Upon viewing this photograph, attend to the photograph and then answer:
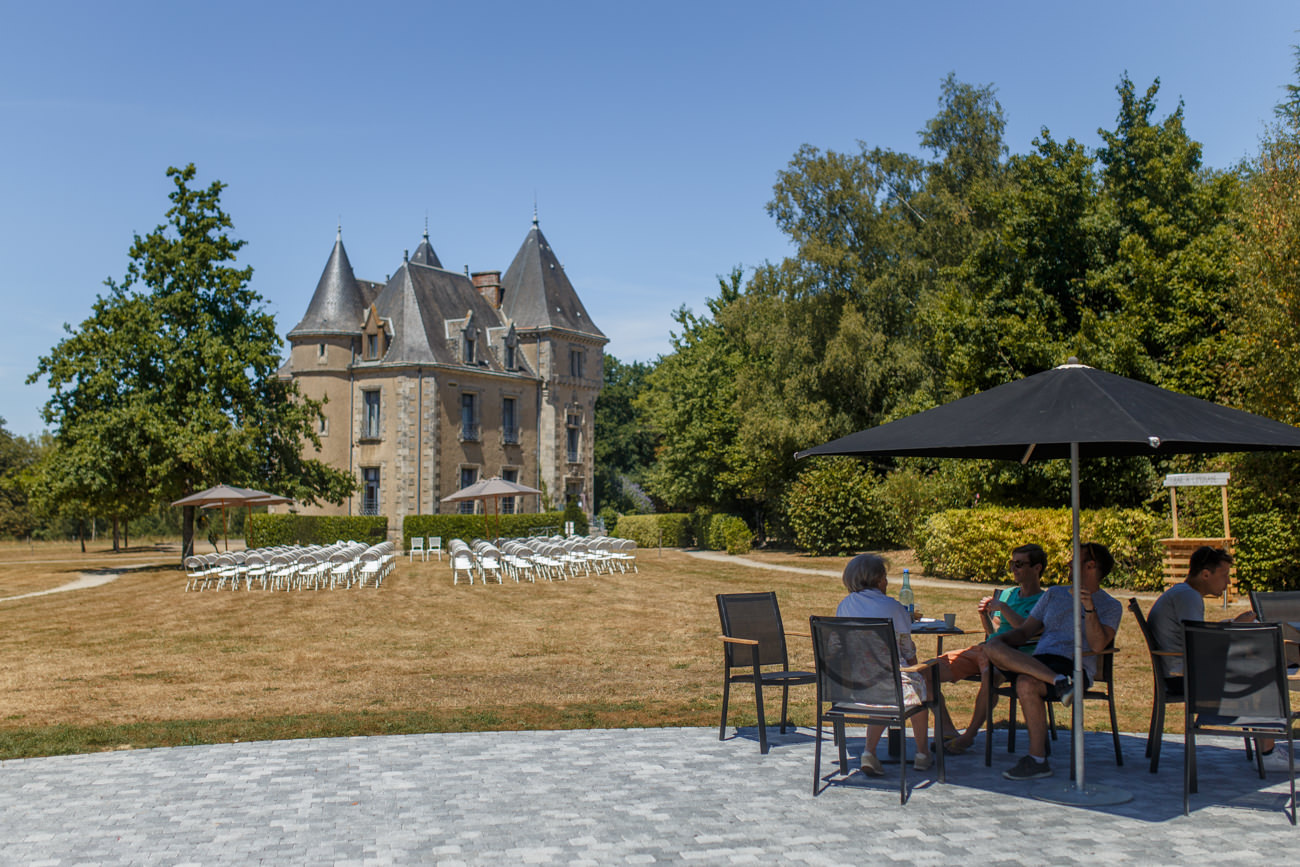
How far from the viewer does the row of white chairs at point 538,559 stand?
23781 mm

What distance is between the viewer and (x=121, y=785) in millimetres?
5961

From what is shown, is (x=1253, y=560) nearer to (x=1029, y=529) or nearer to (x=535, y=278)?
(x=1029, y=529)

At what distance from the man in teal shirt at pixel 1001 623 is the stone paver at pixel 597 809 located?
0.66 ft

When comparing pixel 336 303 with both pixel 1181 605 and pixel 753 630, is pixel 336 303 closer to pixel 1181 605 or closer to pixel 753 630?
pixel 753 630

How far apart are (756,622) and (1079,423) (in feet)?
9.71

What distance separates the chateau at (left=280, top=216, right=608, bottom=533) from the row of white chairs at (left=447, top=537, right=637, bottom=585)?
588 inches

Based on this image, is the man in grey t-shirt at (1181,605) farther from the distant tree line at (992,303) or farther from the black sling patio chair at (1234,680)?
the distant tree line at (992,303)

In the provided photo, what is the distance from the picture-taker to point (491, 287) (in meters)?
48.7

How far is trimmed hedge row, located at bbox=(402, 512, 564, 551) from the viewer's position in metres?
35.3

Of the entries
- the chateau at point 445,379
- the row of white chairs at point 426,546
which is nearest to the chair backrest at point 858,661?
the row of white chairs at point 426,546

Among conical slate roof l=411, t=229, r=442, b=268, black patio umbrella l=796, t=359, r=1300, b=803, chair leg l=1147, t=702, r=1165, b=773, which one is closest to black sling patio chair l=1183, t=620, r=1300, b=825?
black patio umbrella l=796, t=359, r=1300, b=803

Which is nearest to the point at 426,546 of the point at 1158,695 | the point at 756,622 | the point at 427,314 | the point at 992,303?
the point at 427,314

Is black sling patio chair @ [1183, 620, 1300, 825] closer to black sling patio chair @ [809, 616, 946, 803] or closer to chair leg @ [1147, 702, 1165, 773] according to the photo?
chair leg @ [1147, 702, 1165, 773]

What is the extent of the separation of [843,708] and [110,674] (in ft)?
29.6
